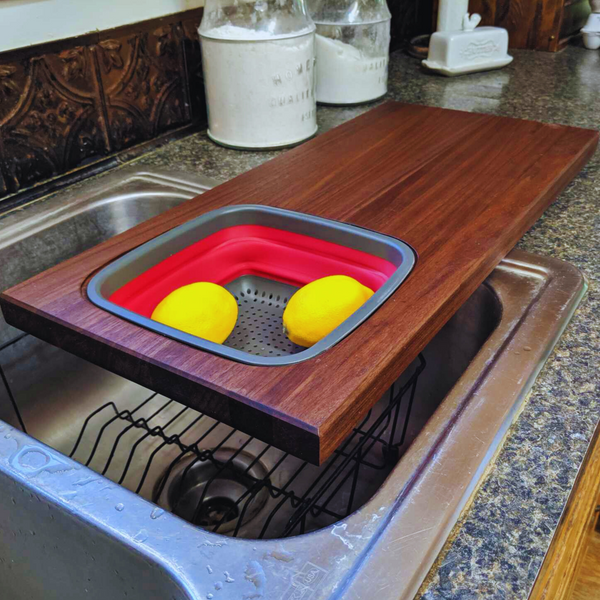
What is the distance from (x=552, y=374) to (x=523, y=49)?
1.34m

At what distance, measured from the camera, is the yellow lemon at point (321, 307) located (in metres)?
0.59

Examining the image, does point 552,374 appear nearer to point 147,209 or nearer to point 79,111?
point 147,209

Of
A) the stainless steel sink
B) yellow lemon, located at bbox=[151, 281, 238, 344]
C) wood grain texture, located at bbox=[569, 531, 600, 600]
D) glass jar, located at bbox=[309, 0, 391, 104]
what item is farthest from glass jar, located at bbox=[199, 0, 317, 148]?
wood grain texture, located at bbox=[569, 531, 600, 600]

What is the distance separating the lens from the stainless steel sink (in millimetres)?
410

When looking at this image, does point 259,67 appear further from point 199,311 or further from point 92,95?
point 199,311

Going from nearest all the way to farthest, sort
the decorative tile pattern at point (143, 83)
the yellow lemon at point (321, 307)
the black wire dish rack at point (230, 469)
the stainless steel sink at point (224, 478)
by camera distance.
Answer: the stainless steel sink at point (224, 478) < the yellow lemon at point (321, 307) < the black wire dish rack at point (230, 469) < the decorative tile pattern at point (143, 83)

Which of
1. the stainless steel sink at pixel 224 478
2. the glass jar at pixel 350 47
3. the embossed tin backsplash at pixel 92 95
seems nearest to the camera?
the stainless steel sink at pixel 224 478

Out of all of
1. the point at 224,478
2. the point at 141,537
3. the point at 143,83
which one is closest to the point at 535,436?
the point at 141,537

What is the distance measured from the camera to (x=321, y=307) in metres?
0.59

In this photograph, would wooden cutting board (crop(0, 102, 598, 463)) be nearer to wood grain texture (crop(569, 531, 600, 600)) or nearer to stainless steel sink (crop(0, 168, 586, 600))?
stainless steel sink (crop(0, 168, 586, 600))

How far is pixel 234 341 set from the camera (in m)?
0.66

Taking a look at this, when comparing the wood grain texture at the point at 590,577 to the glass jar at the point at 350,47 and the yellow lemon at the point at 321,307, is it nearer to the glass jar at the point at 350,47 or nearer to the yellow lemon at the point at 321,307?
the yellow lemon at the point at 321,307

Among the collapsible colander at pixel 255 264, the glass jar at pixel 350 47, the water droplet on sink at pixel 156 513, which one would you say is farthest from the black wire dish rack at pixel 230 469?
the glass jar at pixel 350 47

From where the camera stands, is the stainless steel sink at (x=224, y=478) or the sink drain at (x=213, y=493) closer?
the stainless steel sink at (x=224, y=478)
